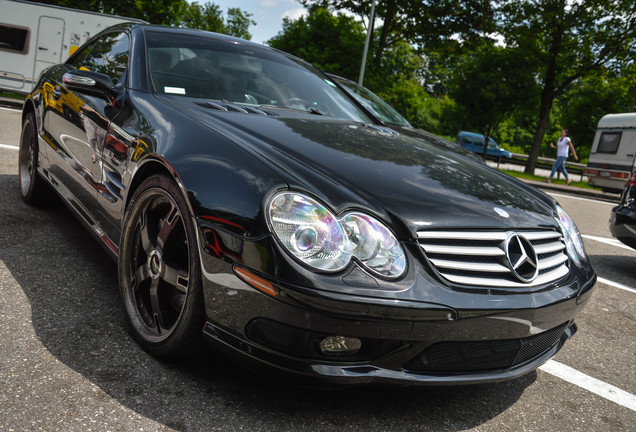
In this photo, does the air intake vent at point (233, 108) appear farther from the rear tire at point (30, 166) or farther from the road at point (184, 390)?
the rear tire at point (30, 166)

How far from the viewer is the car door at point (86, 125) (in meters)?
2.95

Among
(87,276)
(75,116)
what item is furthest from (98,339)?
(75,116)

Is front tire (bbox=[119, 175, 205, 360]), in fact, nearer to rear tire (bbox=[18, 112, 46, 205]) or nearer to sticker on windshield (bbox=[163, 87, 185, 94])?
sticker on windshield (bbox=[163, 87, 185, 94])

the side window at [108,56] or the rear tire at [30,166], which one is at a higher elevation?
the side window at [108,56]

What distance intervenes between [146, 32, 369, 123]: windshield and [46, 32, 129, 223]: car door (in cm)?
25

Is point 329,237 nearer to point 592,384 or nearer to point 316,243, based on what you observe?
point 316,243

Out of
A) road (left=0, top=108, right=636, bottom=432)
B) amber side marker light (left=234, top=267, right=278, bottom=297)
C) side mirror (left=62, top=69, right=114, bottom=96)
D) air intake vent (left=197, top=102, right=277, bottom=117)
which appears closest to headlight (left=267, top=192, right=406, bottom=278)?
amber side marker light (left=234, top=267, right=278, bottom=297)

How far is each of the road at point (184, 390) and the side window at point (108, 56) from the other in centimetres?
120

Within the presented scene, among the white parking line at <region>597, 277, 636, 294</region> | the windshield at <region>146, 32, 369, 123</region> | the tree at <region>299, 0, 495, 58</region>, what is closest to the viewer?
the windshield at <region>146, 32, 369, 123</region>

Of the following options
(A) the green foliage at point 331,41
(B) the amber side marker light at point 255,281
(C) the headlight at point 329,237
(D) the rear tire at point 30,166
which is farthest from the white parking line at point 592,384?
(A) the green foliage at point 331,41

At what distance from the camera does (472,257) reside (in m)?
2.04

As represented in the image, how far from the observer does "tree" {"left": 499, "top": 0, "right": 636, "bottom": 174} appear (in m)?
19.6

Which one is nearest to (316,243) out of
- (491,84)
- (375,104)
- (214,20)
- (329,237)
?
(329,237)

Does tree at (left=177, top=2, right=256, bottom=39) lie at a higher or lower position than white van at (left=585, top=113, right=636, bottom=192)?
higher
